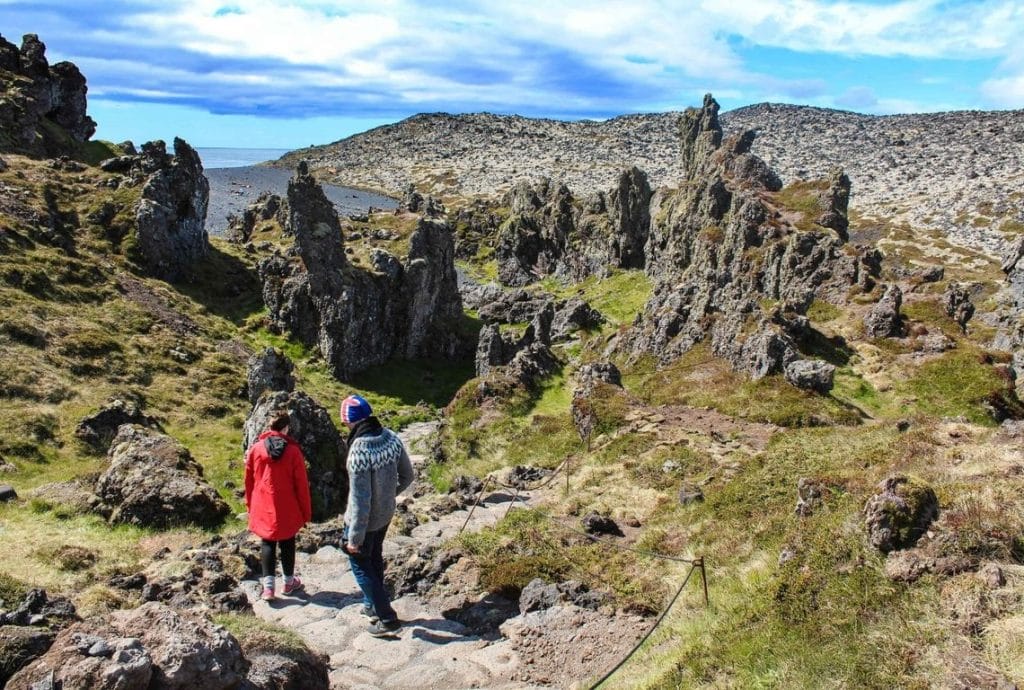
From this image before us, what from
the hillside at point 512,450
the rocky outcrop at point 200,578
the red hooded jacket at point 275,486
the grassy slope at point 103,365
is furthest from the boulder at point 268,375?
the red hooded jacket at point 275,486

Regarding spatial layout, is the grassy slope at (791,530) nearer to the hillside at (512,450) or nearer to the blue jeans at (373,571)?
the hillside at (512,450)

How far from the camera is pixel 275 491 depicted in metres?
12.6

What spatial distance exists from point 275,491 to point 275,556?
4.90ft

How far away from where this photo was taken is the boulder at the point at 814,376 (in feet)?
95.6

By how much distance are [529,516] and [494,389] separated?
18.0 m

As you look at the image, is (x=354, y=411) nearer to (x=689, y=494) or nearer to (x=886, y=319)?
(x=689, y=494)

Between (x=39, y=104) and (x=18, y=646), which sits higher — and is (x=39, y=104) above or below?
above

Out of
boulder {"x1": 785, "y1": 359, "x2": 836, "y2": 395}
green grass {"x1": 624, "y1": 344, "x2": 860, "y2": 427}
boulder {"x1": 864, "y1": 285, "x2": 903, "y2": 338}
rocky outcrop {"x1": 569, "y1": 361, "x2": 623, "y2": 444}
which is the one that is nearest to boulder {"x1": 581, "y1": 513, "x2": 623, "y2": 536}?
rocky outcrop {"x1": 569, "y1": 361, "x2": 623, "y2": 444}

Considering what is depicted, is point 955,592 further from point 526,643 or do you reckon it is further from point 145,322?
point 145,322

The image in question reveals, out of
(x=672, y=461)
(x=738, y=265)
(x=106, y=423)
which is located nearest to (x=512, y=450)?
(x=672, y=461)

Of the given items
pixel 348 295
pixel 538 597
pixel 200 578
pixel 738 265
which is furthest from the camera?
pixel 738 265

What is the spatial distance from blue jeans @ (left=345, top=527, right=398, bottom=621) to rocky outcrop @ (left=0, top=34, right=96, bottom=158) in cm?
8236

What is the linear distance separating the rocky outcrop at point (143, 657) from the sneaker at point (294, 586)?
17.0 feet

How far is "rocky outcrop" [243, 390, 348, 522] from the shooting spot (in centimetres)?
2673
